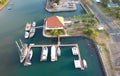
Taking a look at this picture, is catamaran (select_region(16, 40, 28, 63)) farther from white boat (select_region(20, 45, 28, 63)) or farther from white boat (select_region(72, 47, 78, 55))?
white boat (select_region(72, 47, 78, 55))

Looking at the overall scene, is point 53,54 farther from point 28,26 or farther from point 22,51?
point 28,26

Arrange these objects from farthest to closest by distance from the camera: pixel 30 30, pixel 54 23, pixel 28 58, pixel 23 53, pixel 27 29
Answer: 1. pixel 27 29
2. pixel 30 30
3. pixel 54 23
4. pixel 23 53
5. pixel 28 58

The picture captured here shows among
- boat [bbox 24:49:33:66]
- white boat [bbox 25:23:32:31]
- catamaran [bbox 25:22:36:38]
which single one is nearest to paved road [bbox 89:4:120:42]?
catamaran [bbox 25:22:36:38]

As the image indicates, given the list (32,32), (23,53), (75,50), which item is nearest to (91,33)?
(75,50)

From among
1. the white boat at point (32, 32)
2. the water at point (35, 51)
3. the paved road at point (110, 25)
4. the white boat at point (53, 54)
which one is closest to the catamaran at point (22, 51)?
the water at point (35, 51)

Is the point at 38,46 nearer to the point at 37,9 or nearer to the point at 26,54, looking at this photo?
the point at 26,54

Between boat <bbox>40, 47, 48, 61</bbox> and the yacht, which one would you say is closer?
boat <bbox>40, 47, 48, 61</bbox>
